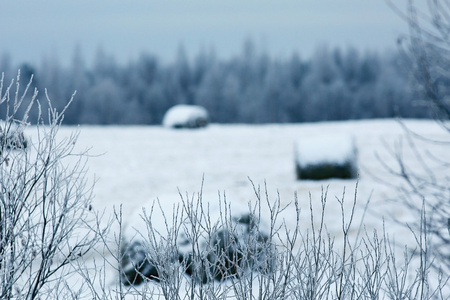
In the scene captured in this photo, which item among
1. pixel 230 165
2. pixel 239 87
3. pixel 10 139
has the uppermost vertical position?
pixel 239 87

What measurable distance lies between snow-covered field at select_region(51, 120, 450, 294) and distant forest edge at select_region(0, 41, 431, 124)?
20.8 m

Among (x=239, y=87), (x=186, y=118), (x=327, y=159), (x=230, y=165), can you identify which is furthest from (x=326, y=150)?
(x=239, y=87)

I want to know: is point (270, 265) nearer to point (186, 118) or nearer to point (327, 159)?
point (327, 159)

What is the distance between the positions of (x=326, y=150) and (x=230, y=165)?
280 centimetres

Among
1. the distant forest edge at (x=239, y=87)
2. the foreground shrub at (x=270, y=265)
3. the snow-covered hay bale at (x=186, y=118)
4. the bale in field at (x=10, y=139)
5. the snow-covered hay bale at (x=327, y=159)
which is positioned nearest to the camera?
the foreground shrub at (x=270, y=265)

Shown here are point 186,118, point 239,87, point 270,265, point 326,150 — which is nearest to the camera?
point 270,265

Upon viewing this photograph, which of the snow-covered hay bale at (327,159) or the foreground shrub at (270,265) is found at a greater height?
the foreground shrub at (270,265)

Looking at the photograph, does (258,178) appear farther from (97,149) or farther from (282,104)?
(282,104)

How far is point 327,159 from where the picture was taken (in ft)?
38.2

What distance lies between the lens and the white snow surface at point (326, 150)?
11523mm

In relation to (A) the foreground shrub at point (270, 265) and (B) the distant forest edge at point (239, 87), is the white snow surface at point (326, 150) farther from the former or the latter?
(B) the distant forest edge at point (239, 87)

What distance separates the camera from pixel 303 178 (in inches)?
457

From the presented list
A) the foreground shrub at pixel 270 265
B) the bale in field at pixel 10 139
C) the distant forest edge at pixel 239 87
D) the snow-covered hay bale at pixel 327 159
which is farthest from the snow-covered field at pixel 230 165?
the distant forest edge at pixel 239 87

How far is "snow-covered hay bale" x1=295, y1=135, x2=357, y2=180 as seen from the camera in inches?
452
